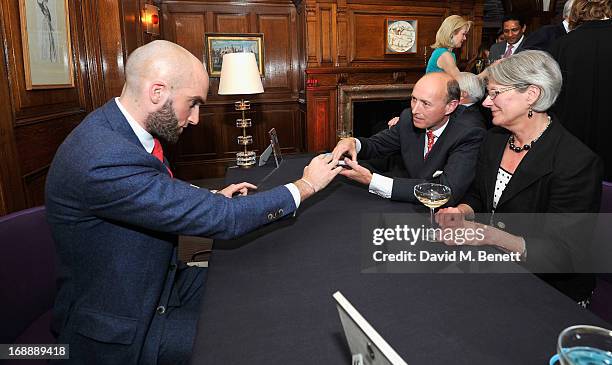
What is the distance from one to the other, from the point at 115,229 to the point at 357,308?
79 centimetres

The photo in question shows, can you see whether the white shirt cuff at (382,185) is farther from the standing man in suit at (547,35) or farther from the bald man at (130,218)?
the standing man in suit at (547,35)

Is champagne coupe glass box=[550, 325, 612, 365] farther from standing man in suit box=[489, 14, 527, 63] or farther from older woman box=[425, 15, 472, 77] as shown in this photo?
standing man in suit box=[489, 14, 527, 63]

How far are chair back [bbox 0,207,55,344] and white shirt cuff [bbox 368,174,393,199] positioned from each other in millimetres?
1393

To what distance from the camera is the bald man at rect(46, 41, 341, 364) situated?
1220mm

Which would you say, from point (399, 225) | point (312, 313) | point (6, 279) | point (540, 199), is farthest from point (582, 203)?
point (6, 279)

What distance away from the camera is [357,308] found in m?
1.05

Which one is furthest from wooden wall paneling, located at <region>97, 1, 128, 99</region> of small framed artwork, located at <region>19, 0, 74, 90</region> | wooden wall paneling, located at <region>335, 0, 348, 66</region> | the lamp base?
wooden wall paneling, located at <region>335, 0, 348, 66</region>

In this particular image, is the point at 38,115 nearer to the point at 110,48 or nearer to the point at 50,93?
the point at 50,93

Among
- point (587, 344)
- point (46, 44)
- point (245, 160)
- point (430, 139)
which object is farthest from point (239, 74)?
point (587, 344)

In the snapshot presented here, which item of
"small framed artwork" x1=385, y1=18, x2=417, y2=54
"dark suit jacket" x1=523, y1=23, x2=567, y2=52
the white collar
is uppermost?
"small framed artwork" x1=385, y1=18, x2=417, y2=54

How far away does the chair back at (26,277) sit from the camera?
4.70 feet

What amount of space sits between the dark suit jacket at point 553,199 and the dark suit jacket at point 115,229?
3.52 feet

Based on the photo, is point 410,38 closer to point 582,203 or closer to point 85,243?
point 582,203

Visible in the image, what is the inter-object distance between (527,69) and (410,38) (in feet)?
18.1
